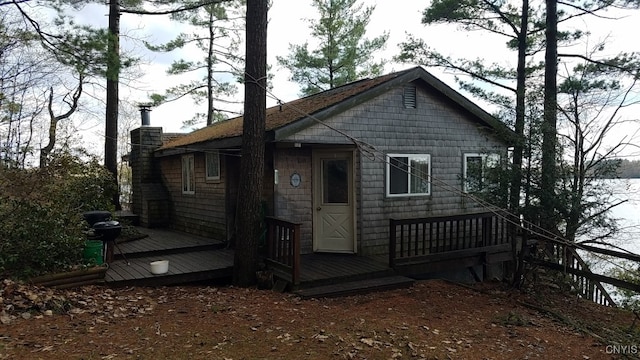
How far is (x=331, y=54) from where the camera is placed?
64.1ft

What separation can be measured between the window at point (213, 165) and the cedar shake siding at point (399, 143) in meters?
2.61

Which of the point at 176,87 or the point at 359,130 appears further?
the point at 176,87

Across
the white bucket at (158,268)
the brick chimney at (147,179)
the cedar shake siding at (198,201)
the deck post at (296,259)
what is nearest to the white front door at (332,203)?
the cedar shake siding at (198,201)

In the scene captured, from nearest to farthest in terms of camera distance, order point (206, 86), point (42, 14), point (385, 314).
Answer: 1. point (385, 314)
2. point (42, 14)
3. point (206, 86)

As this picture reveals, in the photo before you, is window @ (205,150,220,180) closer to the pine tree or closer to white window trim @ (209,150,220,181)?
white window trim @ (209,150,220,181)

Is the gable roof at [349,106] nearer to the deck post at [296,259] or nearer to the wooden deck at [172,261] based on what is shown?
the deck post at [296,259]

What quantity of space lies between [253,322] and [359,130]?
468cm

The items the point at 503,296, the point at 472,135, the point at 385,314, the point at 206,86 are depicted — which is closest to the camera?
the point at 385,314

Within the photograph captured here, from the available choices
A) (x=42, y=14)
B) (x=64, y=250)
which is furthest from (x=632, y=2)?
(x=42, y=14)

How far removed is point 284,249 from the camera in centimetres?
669

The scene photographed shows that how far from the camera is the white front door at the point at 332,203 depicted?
8.45 meters

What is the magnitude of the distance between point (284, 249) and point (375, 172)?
9.30 feet

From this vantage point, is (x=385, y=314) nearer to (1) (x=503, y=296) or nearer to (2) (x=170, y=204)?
(1) (x=503, y=296)

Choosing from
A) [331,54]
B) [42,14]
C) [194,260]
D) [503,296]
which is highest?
[331,54]
